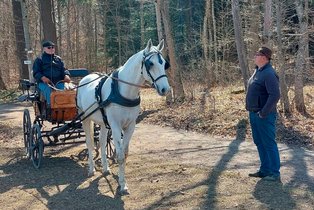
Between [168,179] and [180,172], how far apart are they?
0.43 metres

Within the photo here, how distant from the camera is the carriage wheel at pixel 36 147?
8.09m

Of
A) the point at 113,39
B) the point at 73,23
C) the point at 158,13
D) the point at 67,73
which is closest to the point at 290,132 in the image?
the point at 67,73

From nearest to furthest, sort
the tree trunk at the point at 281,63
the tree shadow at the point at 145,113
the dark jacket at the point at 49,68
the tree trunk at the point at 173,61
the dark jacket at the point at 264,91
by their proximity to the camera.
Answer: the dark jacket at the point at 264,91 → the dark jacket at the point at 49,68 → the tree trunk at the point at 281,63 → the tree shadow at the point at 145,113 → the tree trunk at the point at 173,61

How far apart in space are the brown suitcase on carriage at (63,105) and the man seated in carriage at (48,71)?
0.72 ft

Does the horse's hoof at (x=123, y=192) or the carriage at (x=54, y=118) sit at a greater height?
the carriage at (x=54, y=118)

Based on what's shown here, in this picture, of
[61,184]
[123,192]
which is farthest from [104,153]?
[123,192]

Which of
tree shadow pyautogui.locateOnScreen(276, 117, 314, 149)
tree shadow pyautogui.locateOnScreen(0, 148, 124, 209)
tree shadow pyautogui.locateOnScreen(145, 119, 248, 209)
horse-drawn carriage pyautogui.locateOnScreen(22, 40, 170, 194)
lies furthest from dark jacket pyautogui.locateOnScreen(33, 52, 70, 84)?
tree shadow pyautogui.locateOnScreen(276, 117, 314, 149)

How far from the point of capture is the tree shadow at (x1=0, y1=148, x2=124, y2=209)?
6273 mm

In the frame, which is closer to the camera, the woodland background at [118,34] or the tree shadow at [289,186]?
the tree shadow at [289,186]

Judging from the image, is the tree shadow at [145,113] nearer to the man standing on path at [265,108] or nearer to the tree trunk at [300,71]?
the tree trunk at [300,71]

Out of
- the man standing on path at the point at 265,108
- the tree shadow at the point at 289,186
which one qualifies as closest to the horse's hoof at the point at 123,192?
the tree shadow at the point at 289,186

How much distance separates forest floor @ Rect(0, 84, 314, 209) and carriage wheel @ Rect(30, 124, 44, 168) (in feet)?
0.55

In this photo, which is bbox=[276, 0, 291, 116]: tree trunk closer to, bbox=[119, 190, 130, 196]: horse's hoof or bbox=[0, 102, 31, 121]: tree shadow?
bbox=[119, 190, 130, 196]: horse's hoof

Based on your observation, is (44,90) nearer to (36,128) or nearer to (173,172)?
(36,128)
